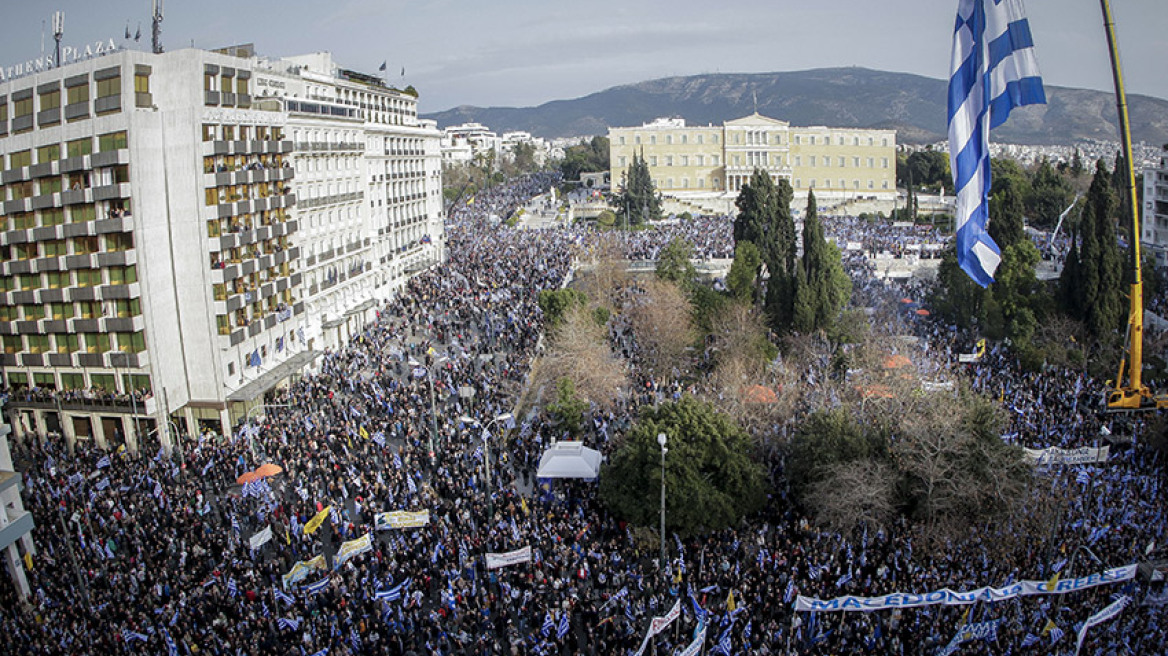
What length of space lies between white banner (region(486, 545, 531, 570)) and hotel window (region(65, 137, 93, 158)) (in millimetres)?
22086

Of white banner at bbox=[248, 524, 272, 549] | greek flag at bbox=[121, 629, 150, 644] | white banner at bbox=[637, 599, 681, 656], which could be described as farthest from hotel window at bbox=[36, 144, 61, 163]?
white banner at bbox=[637, 599, 681, 656]

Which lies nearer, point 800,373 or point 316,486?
point 316,486

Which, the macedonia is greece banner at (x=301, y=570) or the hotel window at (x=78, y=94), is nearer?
the macedonia is greece banner at (x=301, y=570)

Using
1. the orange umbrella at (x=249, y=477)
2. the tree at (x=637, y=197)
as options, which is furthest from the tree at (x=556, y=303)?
the tree at (x=637, y=197)

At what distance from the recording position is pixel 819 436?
24.8 meters

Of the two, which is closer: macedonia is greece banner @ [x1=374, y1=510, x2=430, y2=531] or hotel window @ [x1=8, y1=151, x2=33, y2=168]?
macedonia is greece banner @ [x1=374, y1=510, x2=430, y2=531]

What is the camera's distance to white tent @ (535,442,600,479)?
26.2m

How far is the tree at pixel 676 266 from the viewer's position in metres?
49.4

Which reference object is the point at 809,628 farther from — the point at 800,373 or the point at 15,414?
the point at 15,414

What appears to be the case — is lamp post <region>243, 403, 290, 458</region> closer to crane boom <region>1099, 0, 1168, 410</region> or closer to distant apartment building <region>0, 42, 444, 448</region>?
distant apartment building <region>0, 42, 444, 448</region>

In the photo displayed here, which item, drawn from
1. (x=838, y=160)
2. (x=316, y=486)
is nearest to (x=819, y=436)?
(x=316, y=486)

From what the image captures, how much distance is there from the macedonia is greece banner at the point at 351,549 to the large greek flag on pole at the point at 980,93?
15.2 m

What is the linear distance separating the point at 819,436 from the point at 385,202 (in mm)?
38888

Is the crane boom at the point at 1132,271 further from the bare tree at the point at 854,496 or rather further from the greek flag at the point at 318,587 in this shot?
the greek flag at the point at 318,587
